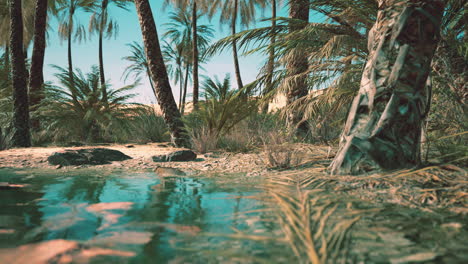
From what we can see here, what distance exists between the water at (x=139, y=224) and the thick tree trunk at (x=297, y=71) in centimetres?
301

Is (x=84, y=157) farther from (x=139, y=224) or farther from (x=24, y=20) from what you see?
(x=24, y=20)

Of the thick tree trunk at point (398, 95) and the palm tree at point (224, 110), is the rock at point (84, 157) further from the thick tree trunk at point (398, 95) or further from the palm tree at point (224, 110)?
the thick tree trunk at point (398, 95)

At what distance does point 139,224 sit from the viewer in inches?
53.4

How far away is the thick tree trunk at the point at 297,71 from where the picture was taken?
16.0 ft

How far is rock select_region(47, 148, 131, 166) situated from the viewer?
153 inches

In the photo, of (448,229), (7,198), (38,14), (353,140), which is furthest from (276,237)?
(38,14)

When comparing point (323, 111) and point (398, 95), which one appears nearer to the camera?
point (398, 95)

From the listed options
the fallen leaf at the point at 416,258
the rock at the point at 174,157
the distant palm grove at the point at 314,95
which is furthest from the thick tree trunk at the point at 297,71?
the fallen leaf at the point at 416,258

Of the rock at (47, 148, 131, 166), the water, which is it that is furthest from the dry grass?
the rock at (47, 148, 131, 166)

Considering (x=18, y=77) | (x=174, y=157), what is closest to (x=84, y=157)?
(x=174, y=157)

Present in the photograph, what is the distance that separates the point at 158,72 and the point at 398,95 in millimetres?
4878

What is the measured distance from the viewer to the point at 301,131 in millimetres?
6434

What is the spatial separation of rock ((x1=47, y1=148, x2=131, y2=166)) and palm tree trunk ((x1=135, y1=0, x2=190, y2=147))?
173 cm

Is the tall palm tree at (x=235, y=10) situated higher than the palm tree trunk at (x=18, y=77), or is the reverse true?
the tall palm tree at (x=235, y=10)
